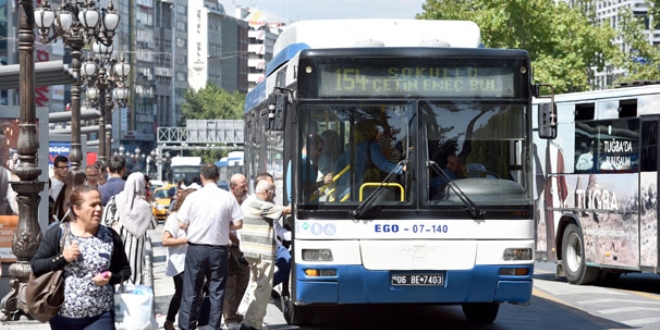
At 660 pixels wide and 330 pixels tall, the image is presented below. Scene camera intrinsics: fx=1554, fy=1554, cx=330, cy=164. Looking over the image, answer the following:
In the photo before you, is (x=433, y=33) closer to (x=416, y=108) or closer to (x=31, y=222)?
(x=416, y=108)

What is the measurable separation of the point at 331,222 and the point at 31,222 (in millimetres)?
3478

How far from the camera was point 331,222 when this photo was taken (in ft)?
49.1

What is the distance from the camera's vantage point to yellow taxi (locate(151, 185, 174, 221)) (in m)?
66.8

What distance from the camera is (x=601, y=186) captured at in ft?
74.3

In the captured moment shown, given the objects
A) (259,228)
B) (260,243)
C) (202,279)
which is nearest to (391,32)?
(259,228)

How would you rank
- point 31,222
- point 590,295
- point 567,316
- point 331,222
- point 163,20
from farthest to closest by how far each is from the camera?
1. point 163,20
2. point 590,295
3. point 567,316
4. point 31,222
5. point 331,222

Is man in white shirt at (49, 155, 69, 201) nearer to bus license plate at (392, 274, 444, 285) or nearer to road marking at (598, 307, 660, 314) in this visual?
bus license plate at (392, 274, 444, 285)

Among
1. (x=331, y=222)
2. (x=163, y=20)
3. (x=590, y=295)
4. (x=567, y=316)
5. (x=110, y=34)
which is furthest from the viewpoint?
(x=163, y=20)

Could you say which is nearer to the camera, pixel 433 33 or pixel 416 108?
pixel 416 108

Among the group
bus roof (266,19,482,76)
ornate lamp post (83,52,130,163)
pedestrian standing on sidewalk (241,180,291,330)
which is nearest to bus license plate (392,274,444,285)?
pedestrian standing on sidewalk (241,180,291,330)

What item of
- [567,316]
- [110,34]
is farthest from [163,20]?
[567,316]

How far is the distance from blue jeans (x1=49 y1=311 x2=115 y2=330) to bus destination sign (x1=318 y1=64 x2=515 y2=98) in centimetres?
608

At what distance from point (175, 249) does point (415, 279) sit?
7.81 feet

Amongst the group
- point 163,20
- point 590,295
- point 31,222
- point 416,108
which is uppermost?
point 163,20
